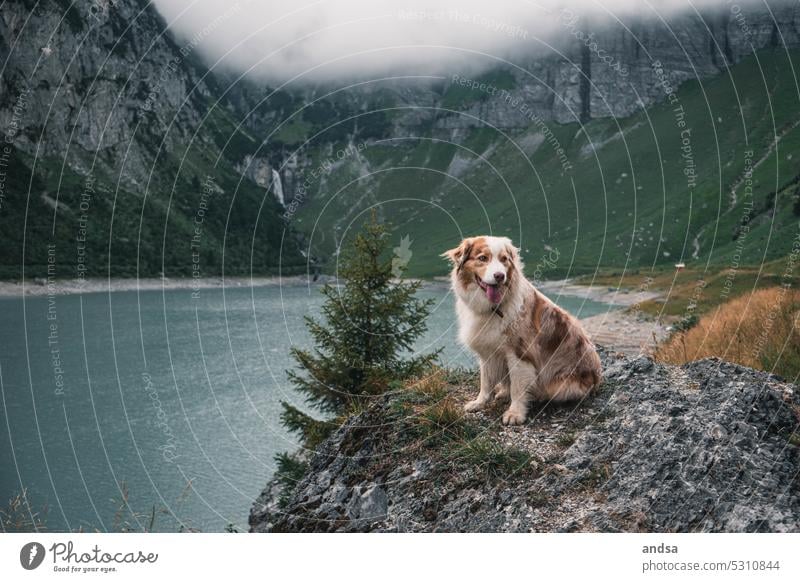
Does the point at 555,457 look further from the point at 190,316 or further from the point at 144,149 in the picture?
the point at 144,149

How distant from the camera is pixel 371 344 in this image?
14844 mm

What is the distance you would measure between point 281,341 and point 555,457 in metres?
50.0

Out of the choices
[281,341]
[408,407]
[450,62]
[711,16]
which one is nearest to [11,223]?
[281,341]

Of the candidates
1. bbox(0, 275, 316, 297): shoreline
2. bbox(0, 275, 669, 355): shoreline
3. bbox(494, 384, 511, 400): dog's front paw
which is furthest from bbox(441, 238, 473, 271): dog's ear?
bbox(0, 275, 316, 297): shoreline

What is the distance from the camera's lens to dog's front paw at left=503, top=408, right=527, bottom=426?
5691 millimetres

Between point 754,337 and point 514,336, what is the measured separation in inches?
131

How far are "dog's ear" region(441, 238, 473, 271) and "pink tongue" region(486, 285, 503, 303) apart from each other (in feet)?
1.07

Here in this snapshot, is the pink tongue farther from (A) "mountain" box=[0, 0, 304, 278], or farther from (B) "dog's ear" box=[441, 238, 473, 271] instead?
(A) "mountain" box=[0, 0, 304, 278]

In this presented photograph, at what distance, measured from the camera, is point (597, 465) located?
4949 mm

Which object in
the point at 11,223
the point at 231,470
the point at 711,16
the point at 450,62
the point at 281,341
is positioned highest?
the point at 711,16

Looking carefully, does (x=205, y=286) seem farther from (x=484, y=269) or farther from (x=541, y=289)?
(x=484, y=269)

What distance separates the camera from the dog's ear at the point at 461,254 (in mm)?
5465

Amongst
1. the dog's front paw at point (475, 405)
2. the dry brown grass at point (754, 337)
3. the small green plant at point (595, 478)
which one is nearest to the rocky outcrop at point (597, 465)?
the small green plant at point (595, 478)

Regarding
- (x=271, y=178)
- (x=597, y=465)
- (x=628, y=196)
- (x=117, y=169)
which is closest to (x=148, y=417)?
(x=597, y=465)
